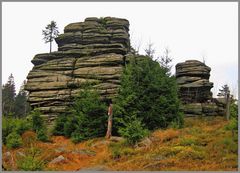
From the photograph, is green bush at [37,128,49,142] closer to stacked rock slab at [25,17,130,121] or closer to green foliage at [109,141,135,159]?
stacked rock slab at [25,17,130,121]

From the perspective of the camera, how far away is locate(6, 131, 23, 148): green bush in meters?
24.6

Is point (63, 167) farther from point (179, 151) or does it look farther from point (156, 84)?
point (156, 84)

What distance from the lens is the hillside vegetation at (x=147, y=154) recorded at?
16.6 meters

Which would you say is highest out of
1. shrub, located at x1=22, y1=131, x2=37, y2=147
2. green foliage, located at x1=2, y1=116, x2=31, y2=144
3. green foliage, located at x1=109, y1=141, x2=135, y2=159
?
green foliage, located at x1=2, y1=116, x2=31, y2=144

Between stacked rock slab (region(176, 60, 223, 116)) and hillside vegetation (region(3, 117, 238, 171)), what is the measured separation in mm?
11774

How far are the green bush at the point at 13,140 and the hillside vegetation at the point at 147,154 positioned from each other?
0.35 metres

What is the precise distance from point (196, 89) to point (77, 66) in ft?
42.0

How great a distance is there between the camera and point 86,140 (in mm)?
26547

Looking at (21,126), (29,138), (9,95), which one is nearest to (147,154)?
(29,138)

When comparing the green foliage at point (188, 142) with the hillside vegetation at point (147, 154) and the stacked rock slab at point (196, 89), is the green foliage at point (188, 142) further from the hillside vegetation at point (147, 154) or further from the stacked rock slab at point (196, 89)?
the stacked rock slab at point (196, 89)

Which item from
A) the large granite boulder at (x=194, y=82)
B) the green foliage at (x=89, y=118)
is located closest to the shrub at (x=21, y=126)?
the green foliage at (x=89, y=118)

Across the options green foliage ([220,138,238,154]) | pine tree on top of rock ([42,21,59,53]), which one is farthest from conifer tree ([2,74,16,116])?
green foliage ([220,138,238,154])

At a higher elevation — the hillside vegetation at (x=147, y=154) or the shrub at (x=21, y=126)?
the shrub at (x=21, y=126)

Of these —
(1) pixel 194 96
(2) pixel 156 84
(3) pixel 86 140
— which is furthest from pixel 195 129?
(1) pixel 194 96
